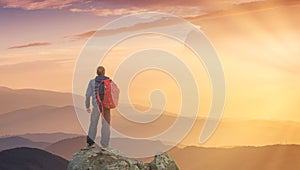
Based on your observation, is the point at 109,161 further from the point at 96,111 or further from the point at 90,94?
the point at 90,94

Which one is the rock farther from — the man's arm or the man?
the man's arm

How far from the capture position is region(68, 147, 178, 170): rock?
2134cm

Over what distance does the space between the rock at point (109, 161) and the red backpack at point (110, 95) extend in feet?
7.57

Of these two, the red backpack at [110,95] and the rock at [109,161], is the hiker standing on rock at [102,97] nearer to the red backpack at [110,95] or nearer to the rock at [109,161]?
the red backpack at [110,95]

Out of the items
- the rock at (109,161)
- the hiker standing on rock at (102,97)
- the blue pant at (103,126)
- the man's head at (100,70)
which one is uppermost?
the man's head at (100,70)

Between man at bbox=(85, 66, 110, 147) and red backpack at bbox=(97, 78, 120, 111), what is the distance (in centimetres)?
19

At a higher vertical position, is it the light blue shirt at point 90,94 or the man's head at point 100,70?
the man's head at point 100,70

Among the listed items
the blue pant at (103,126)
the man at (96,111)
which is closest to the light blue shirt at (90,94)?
the man at (96,111)

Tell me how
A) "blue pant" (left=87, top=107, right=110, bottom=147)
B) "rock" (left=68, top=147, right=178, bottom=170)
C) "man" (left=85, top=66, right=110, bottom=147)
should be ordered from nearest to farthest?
"rock" (left=68, top=147, right=178, bottom=170), "man" (left=85, top=66, right=110, bottom=147), "blue pant" (left=87, top=107, right=110, bottom=147)

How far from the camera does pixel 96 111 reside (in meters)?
23.5

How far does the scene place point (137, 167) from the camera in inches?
846

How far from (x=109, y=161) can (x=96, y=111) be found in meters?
3.02

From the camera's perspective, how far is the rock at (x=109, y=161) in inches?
840

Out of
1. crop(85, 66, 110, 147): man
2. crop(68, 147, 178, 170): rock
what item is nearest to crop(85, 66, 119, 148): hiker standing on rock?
crop(85, 66, 110, 147): man
